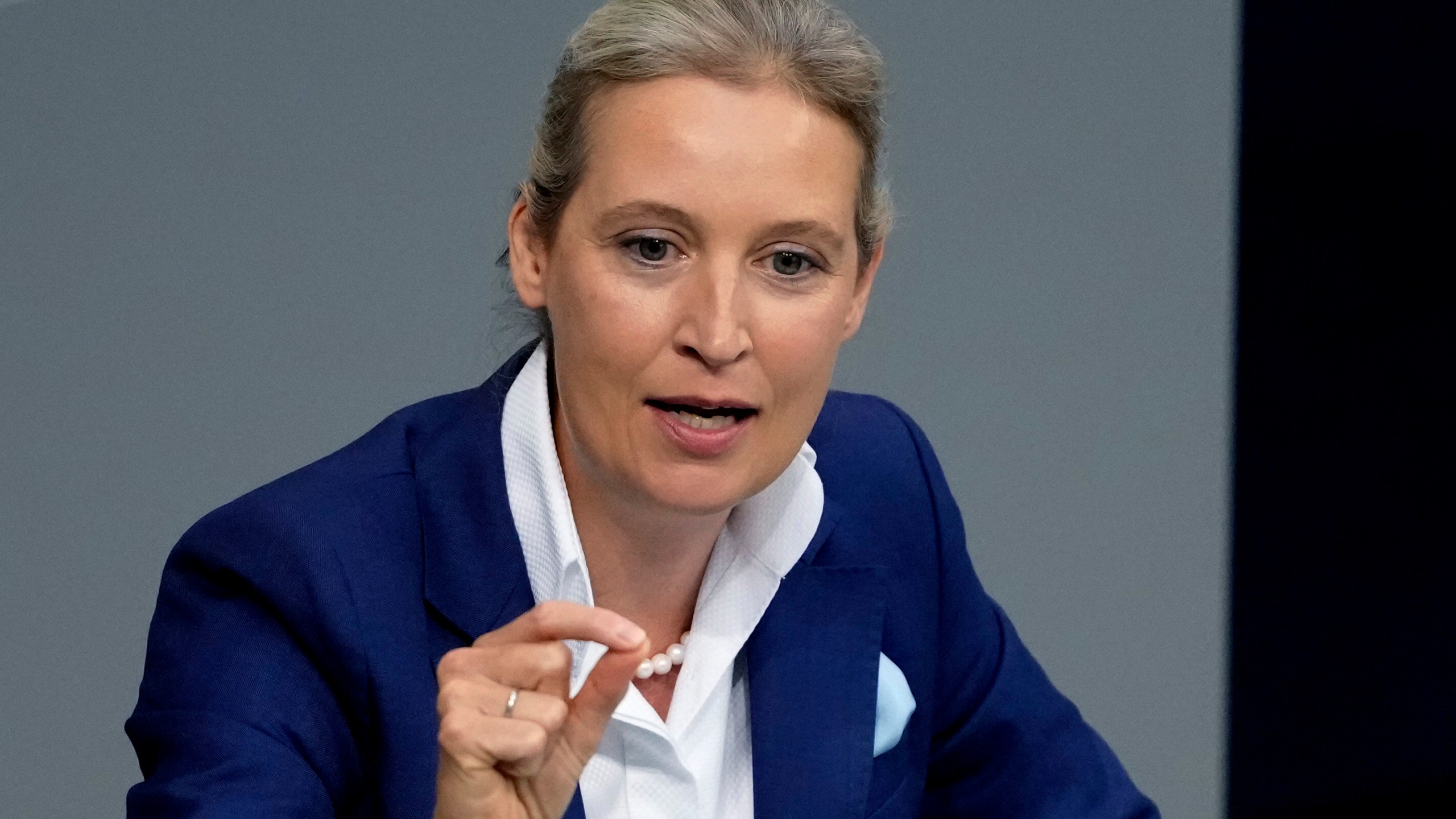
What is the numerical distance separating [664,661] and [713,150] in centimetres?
47

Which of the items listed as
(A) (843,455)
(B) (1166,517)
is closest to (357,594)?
(A) (843,455)

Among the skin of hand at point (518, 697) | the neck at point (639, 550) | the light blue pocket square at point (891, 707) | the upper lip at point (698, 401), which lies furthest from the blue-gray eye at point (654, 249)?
the light blue pocket square at point (891, 707)

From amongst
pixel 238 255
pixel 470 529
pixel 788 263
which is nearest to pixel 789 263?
pixel 788 263

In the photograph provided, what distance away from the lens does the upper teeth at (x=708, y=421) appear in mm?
1489

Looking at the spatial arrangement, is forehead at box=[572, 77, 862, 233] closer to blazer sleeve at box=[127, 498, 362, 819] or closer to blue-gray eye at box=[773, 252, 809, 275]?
blue-gray eye at box=[773, 252, 809, 275]

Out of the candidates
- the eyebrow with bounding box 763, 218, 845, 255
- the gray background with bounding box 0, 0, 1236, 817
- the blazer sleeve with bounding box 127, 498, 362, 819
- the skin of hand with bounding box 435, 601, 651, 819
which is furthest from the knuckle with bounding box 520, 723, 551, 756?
the gray background with bounding box 0, 0, 1236, 817

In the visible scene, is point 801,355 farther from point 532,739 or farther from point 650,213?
point 532,739

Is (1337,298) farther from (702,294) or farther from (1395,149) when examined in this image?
(702,294)

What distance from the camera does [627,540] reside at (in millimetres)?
1629

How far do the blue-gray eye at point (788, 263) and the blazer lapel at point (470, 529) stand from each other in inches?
11.8

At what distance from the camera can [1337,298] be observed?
3227 millimetres

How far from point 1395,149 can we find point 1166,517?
30.3 inches

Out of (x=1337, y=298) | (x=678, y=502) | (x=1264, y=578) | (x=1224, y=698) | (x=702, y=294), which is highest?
(x=702, y=294)

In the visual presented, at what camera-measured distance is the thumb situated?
128 centimetres
